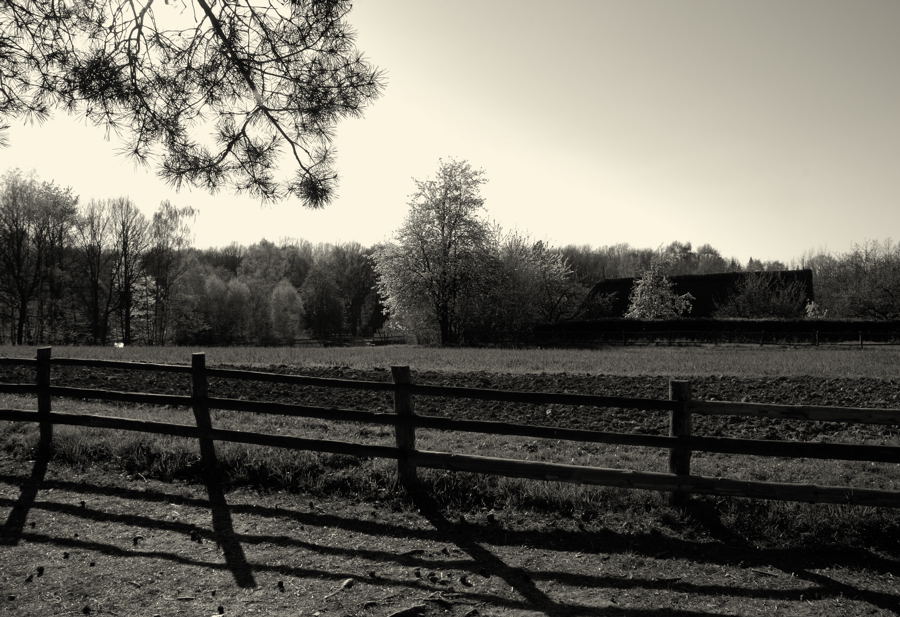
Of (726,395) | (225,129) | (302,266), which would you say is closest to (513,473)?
(225,129)

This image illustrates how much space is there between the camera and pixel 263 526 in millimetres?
5812

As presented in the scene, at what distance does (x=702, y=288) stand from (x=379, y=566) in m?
60.2

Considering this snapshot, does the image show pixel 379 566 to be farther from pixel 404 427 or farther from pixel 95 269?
pixel 95 269

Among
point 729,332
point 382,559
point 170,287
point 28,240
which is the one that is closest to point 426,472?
point 382,559

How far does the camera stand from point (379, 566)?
496 cm

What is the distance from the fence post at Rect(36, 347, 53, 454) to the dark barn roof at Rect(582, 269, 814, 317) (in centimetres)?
5005

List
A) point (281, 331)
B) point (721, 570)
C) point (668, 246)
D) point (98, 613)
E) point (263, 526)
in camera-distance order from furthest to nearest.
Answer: point (668, 246), point (281, 331), point (263, 526), point (721, 570), point (98, 613)

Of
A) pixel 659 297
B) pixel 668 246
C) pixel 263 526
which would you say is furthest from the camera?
pixel 668 246

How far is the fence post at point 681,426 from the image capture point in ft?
19.5

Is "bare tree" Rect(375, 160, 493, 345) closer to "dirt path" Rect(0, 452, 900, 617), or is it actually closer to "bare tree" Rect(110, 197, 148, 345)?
"bare tree" Rect(110, 197, 148, 345)

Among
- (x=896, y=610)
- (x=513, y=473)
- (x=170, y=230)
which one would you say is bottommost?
(x=896, y=610)

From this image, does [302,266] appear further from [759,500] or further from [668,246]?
[759,500]

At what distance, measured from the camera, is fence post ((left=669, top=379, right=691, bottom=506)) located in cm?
594

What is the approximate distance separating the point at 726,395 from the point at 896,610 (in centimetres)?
1116
